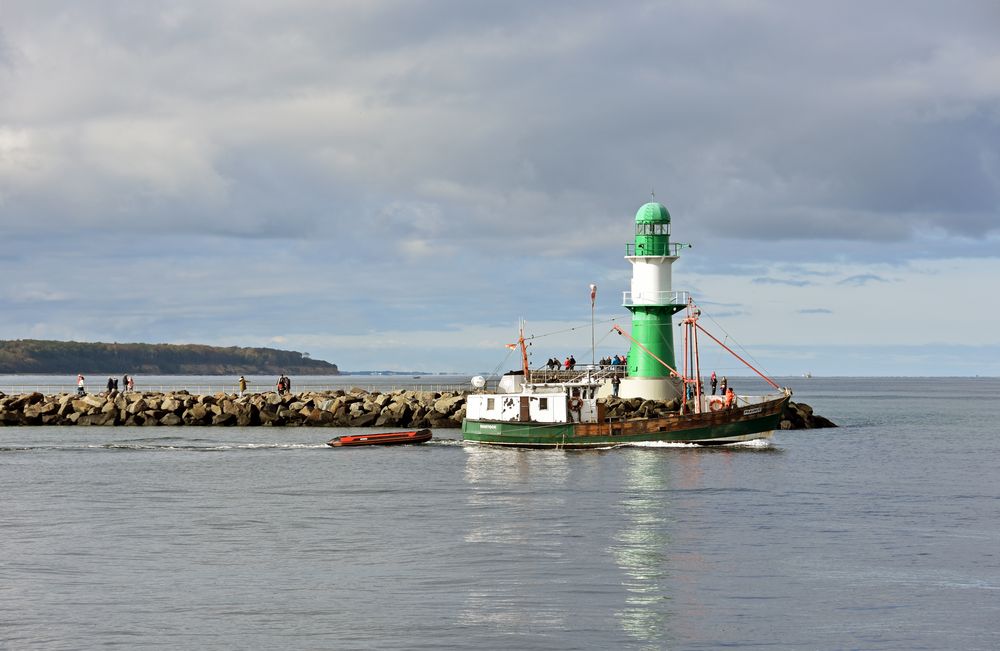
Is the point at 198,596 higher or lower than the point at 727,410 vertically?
lower

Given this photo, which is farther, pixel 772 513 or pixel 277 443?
pixel 277 443

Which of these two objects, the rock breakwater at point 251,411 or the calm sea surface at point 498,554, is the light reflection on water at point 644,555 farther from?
the rock breakwater at point 251,411

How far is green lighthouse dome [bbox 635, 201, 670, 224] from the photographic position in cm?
6209

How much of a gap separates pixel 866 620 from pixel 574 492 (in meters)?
17.9

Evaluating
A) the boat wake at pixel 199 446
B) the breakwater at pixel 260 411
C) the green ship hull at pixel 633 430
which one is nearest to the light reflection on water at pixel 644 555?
the green ship hull at pixel 633 430

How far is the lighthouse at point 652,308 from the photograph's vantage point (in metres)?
61.0

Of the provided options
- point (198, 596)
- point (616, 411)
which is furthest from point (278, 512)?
point (616, 411)

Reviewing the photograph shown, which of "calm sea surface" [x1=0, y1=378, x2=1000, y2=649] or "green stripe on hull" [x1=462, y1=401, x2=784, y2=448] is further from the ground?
"green stripe on hull" [x1=462, y1=401, x2=784, y2=448]

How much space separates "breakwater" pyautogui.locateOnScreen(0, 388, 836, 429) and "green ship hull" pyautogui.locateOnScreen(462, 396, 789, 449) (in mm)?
16666

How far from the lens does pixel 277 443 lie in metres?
58.0

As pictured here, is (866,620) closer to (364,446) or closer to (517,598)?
(517,598)

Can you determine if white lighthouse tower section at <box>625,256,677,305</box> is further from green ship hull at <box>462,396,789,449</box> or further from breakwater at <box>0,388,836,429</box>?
breakwater at <box>0,388,836,429</box>

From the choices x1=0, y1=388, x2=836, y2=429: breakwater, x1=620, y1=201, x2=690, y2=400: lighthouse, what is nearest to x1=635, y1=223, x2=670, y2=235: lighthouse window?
x1=620, y1=201, x2=690, y2=400: lighthouse

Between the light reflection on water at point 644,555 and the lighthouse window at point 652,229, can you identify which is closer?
the light reflection on water at point 644,555
